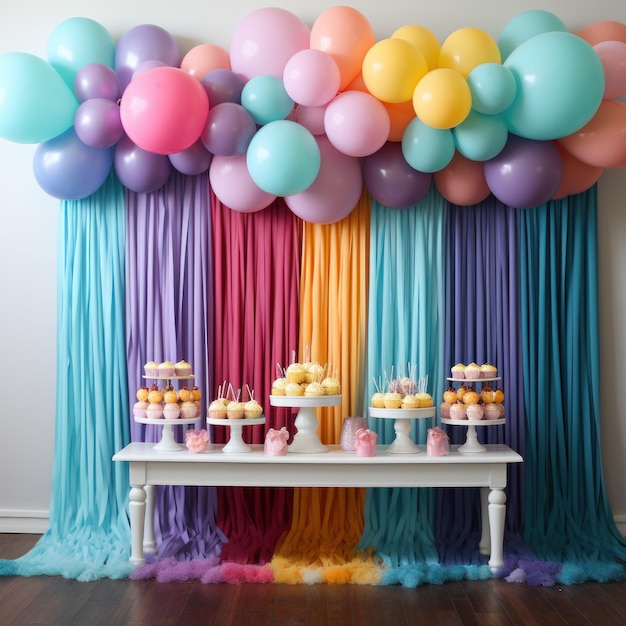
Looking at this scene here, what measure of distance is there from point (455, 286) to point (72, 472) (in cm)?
207

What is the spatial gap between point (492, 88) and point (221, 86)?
45.6 inches

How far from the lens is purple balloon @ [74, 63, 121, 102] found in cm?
366

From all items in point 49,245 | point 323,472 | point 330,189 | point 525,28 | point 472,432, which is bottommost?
point 323,472

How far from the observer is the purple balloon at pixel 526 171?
3.56m

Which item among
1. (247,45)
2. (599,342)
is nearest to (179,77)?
(247,45)

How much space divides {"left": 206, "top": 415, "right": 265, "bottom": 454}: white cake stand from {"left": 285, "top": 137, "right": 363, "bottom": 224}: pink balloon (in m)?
0.96

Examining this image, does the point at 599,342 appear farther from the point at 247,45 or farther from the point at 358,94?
the point at 247,45

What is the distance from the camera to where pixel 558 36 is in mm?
3393

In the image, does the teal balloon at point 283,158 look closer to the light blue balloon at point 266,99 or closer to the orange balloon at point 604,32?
the light blue balloon at point 266,99

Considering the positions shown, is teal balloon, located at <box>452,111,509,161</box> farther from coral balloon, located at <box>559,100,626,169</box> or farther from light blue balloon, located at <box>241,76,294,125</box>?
light blue balloon, located at <box>241,76,294,125</box>

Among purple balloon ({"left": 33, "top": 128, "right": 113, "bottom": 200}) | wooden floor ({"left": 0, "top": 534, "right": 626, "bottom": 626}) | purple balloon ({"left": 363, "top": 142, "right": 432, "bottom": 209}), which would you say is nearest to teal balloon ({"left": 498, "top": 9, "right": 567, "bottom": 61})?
purple balloon ({"left": 363, "top": 142, "right": 432, "bottom": 209})

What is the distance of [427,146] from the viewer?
11.6ft

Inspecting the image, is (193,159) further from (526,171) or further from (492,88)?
(526,171)

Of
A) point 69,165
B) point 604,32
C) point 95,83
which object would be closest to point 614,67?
point 604,32
